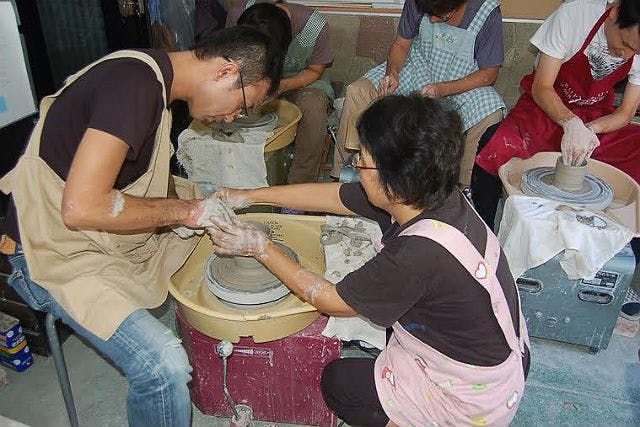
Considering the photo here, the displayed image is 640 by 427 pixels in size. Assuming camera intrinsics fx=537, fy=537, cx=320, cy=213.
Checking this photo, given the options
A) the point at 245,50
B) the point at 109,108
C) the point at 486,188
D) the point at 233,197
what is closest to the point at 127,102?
the point at 109,108

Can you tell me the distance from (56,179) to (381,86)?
222 centimetres

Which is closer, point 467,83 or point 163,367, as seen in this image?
point 163,367

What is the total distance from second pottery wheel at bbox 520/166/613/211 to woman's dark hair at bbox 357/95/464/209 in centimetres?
115

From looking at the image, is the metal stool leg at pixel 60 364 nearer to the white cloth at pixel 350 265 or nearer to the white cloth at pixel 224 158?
the white cloth at pixel 350 265

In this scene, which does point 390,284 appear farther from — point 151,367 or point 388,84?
point 388,84

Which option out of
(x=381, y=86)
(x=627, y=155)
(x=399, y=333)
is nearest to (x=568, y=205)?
(x=627, y=155)

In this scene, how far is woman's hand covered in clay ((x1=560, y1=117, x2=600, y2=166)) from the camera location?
2.42 m

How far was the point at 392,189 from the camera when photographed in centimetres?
141

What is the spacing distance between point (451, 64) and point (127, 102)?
235 centimetres

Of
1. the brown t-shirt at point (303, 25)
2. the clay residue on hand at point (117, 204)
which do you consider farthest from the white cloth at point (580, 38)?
the clay residue on hand at point (117, 204)

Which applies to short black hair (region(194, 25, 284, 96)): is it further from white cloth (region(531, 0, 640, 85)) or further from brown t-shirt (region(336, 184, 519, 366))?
white cloth (region(531, 0, 640, 85))

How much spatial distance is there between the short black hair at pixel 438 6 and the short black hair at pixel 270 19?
759 millimetres

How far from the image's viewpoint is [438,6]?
9.60 feet

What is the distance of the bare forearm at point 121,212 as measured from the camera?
56.9 inches
